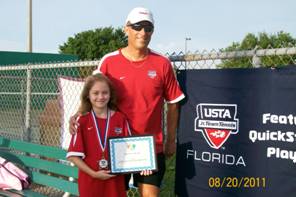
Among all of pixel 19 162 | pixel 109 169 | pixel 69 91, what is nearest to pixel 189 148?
pixel 109 169

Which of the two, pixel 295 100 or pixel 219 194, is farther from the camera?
pixel 219 194

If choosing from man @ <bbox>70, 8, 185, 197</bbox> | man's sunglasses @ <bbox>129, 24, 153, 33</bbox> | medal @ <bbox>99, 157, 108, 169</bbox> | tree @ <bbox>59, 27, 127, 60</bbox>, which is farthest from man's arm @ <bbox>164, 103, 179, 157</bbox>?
tree @ <bbox>59, 27, 127, 60</bbox>

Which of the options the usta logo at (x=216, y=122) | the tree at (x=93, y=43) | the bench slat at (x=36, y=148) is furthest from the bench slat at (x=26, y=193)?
the tree at (x=93, y=43)

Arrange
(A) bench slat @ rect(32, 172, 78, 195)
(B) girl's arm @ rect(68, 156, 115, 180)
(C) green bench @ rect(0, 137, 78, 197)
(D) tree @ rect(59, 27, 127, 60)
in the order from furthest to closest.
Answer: (D) tree @ rect(59, 27, 127, 60), (C) green bench @ rect(0, 137, 78, 197), (A) bench slat @ rect(32, 172, 78, 195), (B) girl's arm @ rect(68, 156, 115, 180)

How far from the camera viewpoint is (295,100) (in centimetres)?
325

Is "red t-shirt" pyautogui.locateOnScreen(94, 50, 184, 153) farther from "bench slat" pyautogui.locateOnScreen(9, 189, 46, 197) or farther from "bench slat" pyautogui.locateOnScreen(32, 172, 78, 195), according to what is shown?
"bench slat" pyautogui.locateOnScreen(9, 189, 46, 197)

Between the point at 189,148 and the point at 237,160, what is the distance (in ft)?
1.59

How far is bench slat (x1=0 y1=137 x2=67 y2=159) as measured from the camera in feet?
16.7

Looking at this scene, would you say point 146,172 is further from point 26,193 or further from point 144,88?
point 26,193

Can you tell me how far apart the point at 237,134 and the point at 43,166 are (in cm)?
262

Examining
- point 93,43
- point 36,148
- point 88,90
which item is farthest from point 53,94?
point 93,43

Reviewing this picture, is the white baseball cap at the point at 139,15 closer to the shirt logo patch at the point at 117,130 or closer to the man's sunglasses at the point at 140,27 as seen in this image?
the man's sunglasses at the point at 140,27

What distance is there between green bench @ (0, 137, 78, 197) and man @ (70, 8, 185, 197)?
1.30 metres

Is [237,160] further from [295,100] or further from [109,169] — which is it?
[109,169]
